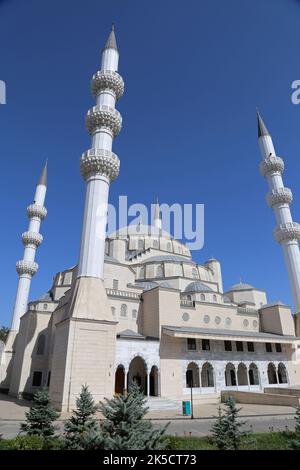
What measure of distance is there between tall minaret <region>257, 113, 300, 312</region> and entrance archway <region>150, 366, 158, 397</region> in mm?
14480

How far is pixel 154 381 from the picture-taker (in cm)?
2028

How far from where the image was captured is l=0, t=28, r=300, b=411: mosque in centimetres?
1611

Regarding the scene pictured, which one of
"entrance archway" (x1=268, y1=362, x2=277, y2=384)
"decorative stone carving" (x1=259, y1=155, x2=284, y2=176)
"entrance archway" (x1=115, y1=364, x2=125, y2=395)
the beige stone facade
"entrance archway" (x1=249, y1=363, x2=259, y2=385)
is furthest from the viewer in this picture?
"decorative stone carving" (x1=259, y1=155, x2=284, y2=176)

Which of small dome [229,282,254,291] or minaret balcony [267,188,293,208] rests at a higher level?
minaret balcony [267,188,293,208]

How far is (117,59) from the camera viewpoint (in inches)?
989

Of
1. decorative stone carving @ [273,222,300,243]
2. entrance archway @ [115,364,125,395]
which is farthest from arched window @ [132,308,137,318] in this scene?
decorative stone carving @ [273,222,300,243]

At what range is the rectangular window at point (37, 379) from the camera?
78.2 ft

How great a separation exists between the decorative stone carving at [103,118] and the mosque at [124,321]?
2.8 inches

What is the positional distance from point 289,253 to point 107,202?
1785 cm

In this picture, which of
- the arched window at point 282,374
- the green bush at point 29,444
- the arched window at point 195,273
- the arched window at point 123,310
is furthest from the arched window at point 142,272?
the green bush at point 29,444

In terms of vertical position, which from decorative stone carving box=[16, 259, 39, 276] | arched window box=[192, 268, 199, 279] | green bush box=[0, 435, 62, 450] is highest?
arched window box=[192, 268, 199, 279]

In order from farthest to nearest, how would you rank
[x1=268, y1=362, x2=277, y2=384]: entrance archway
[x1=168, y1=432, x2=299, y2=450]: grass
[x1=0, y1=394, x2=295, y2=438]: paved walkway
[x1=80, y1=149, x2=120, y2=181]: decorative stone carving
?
[x1=268, y1=362, x2=277, y2=384]: entrance archway < [x1=80, y1=149, x2=120, y2=181]: decorative stone carving < [x1=0, y1=394, x2=295, y2=438]: paved walkway < [x1=168, y1=432, x2=299, y2=450]: grass

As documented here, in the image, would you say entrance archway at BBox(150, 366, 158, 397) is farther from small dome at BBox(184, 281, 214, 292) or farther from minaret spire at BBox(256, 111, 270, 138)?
minaret spire at BBox(256, 111, 270, 138)
